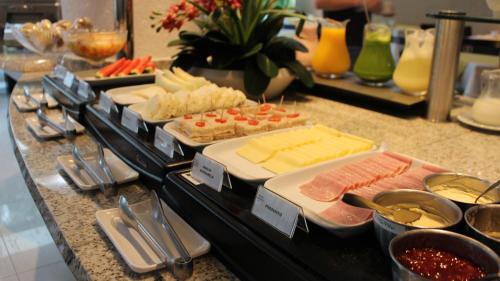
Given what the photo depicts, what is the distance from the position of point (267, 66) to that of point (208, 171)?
77 cm

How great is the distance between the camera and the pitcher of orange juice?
1752 millimetres

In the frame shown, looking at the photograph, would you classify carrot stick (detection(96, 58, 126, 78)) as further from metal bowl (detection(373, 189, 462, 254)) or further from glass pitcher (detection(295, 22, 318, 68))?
metal bowl (detection(373, 189, 462, 254))

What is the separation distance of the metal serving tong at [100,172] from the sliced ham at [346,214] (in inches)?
20.1

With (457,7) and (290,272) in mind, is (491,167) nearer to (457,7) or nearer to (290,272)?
(290,272)

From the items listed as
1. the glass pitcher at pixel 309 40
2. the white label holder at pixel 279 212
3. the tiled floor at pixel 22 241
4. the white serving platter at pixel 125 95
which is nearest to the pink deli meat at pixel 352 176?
the white label holder at pixel 279 212

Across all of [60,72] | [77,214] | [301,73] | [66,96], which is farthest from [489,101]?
[60,72]

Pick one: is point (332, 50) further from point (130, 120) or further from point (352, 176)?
point (352, 176)

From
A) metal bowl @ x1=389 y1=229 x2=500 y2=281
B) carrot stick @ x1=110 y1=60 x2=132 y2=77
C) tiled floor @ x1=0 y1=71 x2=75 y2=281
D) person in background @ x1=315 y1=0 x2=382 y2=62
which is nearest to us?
metal bowl @ x1=389 y1=229 x2=500 y2=281

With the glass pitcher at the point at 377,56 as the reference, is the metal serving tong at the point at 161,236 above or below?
below

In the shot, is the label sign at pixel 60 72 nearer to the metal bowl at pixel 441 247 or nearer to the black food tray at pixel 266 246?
the black food tray at pixel 266 246

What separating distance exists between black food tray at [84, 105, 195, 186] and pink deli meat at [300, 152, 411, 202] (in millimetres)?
299

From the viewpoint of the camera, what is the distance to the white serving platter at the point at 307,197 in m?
0.67

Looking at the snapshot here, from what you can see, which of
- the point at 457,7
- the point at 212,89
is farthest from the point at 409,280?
the point at 457,7

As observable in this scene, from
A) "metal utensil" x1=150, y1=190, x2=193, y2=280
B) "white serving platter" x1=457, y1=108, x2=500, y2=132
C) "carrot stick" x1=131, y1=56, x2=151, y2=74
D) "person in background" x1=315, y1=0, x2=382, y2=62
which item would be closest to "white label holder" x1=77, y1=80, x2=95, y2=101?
"carrot stick" x1=131, y1=56, x2=151, y2=74
